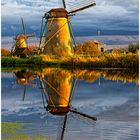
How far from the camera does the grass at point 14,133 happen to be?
4.32 metres

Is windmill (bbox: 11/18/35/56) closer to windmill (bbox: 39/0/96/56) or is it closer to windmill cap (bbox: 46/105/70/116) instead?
windmill (bbox: 39/0/96/56)

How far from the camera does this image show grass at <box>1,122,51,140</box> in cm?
432

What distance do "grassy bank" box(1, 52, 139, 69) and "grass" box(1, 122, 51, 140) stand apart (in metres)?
Answer: 10.8

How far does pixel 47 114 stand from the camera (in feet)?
19.7

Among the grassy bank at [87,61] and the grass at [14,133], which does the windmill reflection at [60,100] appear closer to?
the grass at [14,133]

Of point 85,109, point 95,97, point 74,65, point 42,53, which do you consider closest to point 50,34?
point 42,53

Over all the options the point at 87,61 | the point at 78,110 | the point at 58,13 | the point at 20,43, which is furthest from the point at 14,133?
the point at 20,43

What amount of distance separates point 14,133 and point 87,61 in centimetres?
1283

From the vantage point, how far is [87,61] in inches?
680

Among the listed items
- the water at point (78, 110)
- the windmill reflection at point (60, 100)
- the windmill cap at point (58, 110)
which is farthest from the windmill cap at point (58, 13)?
the windmill cap at point (58, 110)

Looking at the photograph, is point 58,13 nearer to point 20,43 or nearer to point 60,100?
point 20,43

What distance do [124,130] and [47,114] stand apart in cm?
166

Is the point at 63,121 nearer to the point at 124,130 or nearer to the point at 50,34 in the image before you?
the point at 124,130

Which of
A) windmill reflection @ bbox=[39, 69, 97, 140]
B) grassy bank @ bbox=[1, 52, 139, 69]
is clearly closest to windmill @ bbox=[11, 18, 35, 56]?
grassy bank @ bbox=[1, 52, 139, 69]
